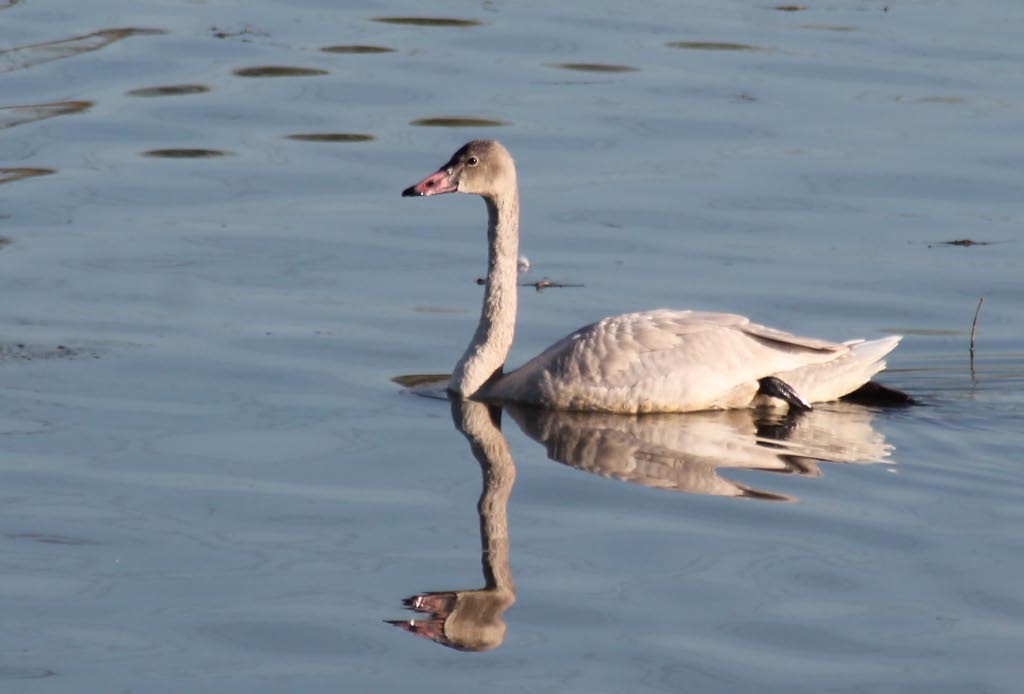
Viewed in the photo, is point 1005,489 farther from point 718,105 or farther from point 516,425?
point 718,105

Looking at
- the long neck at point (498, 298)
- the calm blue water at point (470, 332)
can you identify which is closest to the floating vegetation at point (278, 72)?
the calm blue water at point (470, 332)

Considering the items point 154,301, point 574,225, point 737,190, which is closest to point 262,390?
point 154,301

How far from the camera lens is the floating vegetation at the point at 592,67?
18172 millimetres

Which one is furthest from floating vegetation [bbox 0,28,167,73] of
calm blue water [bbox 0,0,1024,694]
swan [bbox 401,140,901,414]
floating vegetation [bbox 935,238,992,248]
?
floating vegetation [bbox 935,238,992,248]

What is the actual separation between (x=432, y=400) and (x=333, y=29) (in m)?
8.99

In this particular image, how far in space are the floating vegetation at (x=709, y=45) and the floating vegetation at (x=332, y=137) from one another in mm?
3674

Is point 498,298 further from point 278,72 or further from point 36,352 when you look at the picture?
point 278,72

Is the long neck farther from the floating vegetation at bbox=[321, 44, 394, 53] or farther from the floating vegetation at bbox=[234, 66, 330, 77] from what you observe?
the floating vegetation at bbox=[321, 44, 394, 53]

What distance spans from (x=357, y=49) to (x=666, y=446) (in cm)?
946

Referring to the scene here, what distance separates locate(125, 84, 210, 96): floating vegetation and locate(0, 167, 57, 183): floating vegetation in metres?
2.32

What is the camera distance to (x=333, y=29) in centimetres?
1947

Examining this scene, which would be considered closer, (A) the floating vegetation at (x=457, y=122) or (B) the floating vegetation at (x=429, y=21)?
(A) the floating vegetation at (x=457, y=122)

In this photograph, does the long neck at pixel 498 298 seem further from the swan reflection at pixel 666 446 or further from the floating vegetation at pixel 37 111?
the floating vegetation at pixel 37 111

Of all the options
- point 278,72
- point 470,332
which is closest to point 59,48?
point 278,72
